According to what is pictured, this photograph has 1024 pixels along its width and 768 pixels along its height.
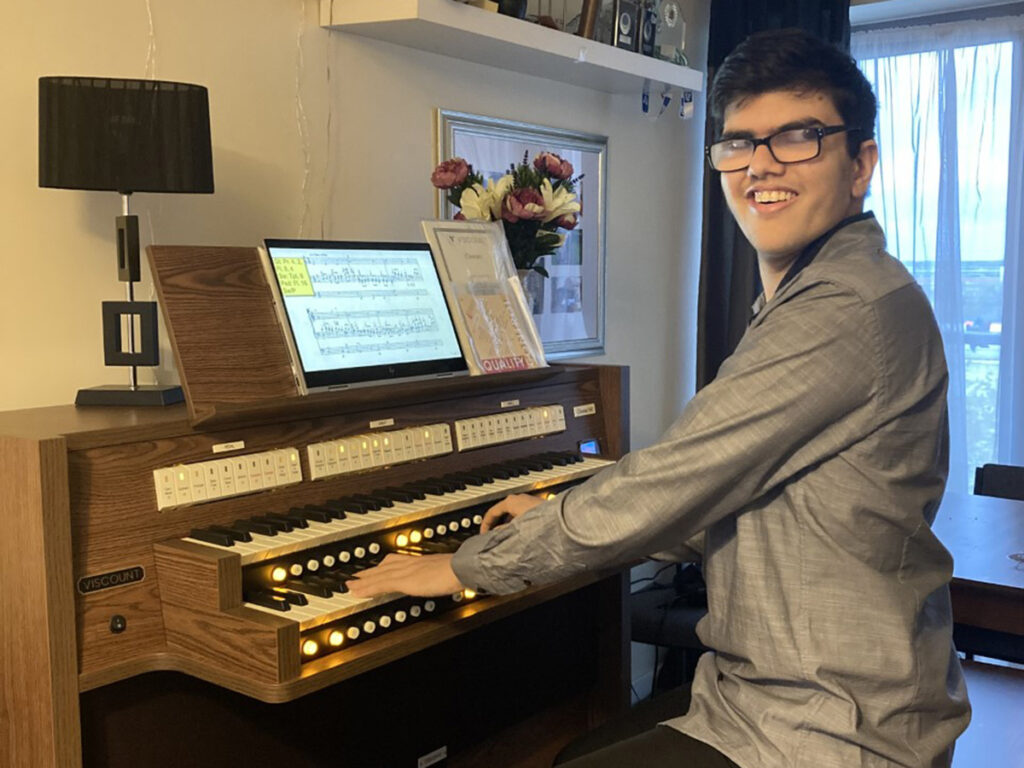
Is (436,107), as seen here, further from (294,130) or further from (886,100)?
(886,100)

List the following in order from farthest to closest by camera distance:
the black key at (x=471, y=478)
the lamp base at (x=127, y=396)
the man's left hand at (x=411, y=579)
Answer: the black key at (x=471, y=478)
the lamp base at (x=127, y=396)
the man's left hand at (x=411, y=579)

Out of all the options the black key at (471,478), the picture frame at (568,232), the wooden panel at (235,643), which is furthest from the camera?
the picture frame at (568,232)

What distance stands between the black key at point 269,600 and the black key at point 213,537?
0.28 ft

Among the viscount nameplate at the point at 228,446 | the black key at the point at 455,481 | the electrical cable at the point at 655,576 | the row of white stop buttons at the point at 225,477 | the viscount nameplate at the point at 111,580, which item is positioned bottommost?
the electrical cable at the point at 655,576

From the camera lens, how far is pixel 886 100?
4.09 meters

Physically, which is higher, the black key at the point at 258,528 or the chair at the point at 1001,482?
the black key at the point at 258,528

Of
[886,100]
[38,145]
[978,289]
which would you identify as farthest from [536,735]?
[886,100]

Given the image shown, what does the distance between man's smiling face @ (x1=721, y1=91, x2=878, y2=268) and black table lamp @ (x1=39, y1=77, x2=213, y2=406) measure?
0.92m

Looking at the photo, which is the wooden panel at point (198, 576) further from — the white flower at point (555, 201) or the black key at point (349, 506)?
the white flower at point (555, 201)

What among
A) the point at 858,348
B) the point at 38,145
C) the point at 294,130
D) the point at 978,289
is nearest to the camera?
the point at 858,348

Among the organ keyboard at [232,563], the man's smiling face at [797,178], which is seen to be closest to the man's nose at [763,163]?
the man's smiling face at [797,178]

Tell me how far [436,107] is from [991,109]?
7.39ft

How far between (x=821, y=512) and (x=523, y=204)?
1258mm

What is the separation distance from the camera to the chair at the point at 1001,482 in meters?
3.08
